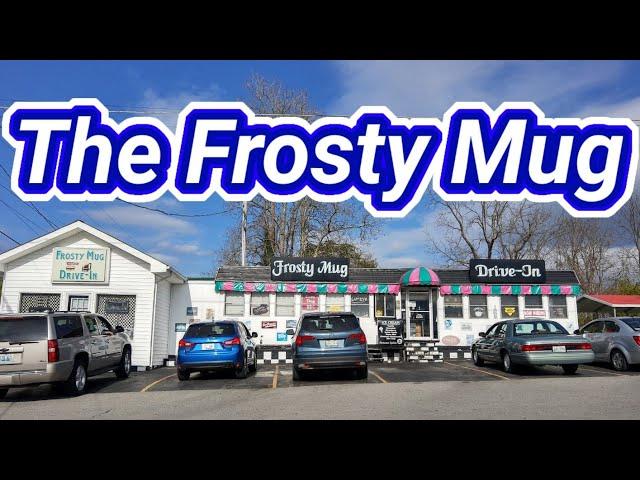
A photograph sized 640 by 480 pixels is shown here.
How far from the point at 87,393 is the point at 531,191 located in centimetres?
A: 1067

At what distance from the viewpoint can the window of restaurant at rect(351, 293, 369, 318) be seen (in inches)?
837

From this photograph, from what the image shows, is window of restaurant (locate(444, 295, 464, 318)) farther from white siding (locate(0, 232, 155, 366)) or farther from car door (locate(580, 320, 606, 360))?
white siding (locate(0, 232, 155, 366))

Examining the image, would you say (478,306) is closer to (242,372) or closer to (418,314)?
(418,314)

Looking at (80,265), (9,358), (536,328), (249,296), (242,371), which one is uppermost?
(80,265)

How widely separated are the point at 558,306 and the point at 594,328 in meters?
5.90

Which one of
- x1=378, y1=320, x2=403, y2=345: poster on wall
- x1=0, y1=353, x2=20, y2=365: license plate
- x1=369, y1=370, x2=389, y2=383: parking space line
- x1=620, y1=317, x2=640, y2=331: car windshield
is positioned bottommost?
x1=369, y1=370, x2=389, y2=383: parking space line

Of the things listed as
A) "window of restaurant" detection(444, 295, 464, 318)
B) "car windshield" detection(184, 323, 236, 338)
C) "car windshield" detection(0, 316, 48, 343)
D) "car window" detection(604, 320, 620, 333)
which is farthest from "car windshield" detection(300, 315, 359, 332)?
"window of restaurant" detection(444, 295, 464, 318)

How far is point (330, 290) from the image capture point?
2109 centimetres

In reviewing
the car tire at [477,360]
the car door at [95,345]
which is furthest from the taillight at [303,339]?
the car tire at [477,360]

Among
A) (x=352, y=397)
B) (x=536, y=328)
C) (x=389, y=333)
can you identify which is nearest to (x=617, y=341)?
(x=536, y=328)

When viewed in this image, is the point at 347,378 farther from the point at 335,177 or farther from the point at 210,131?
the point at 210,131

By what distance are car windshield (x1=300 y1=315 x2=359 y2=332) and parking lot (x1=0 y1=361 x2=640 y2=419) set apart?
4.26ft

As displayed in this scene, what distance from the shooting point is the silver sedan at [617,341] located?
14.1 metres

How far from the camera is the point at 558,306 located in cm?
2195
